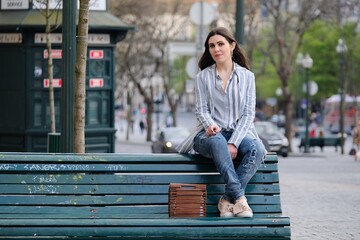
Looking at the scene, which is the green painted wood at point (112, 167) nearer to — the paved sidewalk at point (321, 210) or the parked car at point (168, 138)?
the paved sidewalk at point (321, 210)

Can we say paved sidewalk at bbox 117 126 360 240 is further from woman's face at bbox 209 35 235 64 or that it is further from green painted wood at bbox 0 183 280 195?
woman's face at bbox 209 35 235 64

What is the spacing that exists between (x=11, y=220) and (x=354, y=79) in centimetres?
8283

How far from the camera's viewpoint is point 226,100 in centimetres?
848

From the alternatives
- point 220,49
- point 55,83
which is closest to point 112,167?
point 220,49

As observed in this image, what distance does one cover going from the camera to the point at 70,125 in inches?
454

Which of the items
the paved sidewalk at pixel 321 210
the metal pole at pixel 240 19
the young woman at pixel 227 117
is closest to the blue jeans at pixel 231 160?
the young woman at pixel 227 117

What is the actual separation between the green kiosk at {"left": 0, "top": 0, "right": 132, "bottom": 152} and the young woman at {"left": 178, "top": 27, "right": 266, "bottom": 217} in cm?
1165

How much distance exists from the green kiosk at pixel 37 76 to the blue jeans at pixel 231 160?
12.0m

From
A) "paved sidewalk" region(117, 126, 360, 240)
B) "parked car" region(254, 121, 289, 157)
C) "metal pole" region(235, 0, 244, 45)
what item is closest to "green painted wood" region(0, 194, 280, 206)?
"paved sidewalk" region(117, 126, 360, 240)

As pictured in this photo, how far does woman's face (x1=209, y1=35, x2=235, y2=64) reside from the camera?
852 cm

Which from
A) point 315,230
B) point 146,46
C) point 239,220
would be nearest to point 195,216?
point 239,220

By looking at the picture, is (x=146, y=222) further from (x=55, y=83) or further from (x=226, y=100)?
(x=55, y=83)

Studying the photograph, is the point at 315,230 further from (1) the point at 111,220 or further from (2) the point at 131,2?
(2) the point at 131,2

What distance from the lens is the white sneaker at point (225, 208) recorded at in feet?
26.6
